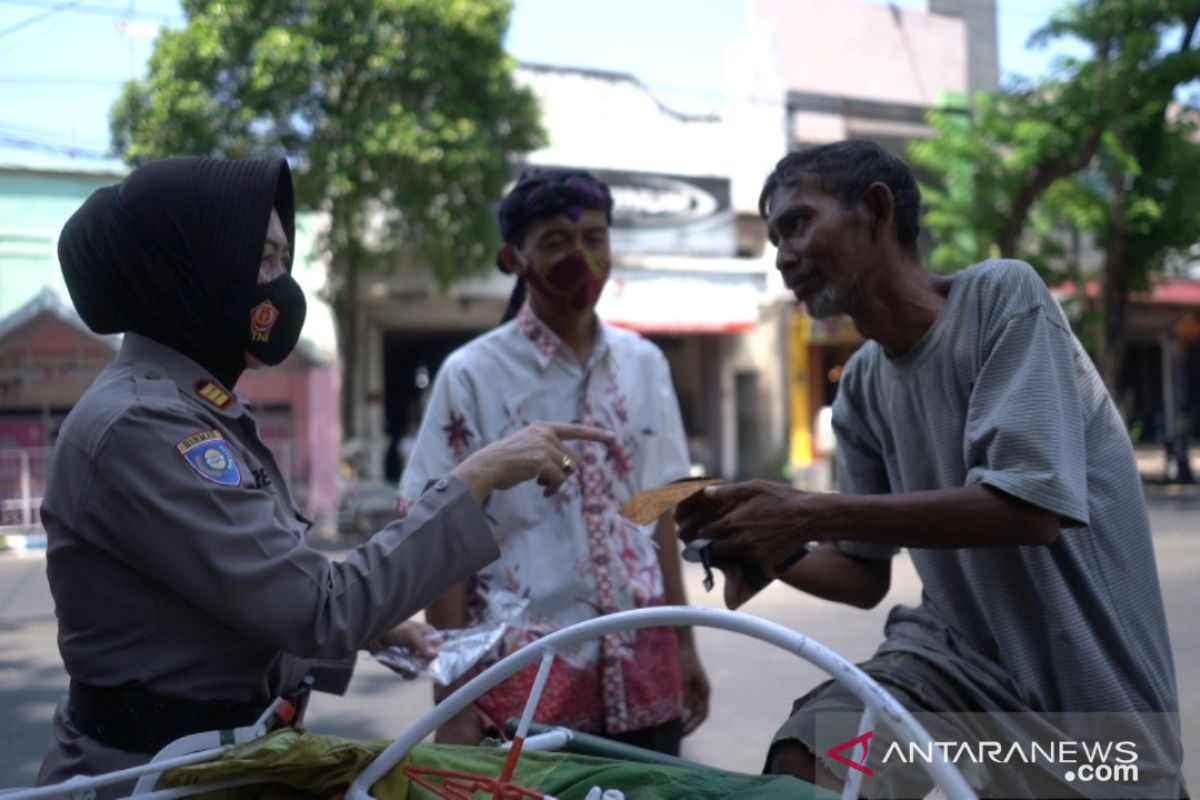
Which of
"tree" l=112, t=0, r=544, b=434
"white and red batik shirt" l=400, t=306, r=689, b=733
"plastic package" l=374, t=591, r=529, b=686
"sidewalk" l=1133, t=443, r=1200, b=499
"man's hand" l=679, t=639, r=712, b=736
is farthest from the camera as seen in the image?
"sidewalk" l=1133, t=443, r=1200, b=499

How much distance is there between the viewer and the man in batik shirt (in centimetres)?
248

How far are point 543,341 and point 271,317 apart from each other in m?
0.99

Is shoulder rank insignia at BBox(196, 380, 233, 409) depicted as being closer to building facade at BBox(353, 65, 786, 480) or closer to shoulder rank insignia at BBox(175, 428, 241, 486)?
shoulder rank insignia at BBox(175, 428, 241, 486)

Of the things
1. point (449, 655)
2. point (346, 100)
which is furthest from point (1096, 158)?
point (449, 655)

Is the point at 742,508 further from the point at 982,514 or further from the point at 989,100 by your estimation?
the point at 989,100

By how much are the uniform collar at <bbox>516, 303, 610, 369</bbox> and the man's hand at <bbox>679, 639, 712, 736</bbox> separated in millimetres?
725

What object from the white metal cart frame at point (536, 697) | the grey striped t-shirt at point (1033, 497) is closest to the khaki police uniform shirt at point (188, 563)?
the white metal cart frame at point (536, 697)

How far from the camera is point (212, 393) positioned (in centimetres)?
174

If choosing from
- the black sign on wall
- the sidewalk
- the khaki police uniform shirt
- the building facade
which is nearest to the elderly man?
the khaki police uniform shirt

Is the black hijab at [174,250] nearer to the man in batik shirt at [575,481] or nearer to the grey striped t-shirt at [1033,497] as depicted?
the man in batik shirt at [575,481]

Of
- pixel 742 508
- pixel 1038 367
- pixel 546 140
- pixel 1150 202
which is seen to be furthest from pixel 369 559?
pixel 1150 202

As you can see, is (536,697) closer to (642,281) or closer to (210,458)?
(210,458)

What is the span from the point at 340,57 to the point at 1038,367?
1257cm

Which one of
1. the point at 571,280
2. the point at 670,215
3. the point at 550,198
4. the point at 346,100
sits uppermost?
the point at 346,100
